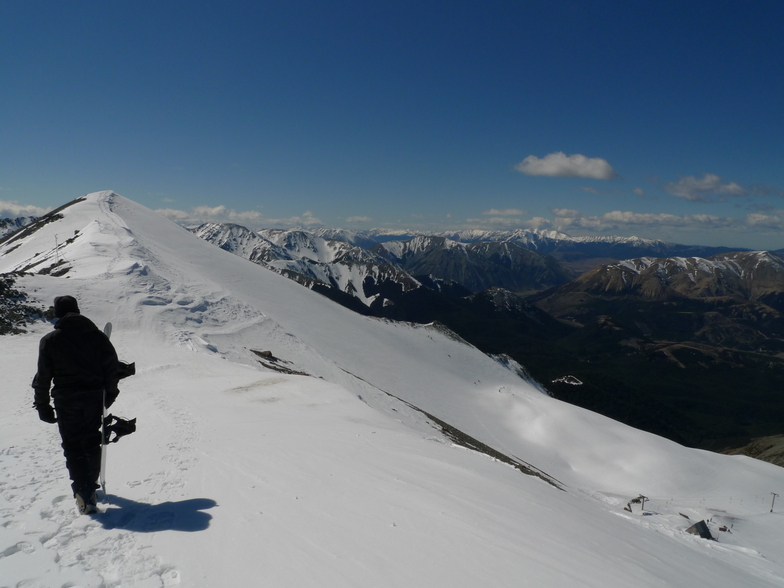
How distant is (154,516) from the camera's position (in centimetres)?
566

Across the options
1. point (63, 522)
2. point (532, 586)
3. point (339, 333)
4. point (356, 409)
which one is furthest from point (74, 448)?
point (339, 333)

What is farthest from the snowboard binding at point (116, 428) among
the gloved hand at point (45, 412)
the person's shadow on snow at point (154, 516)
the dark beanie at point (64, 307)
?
the dark beanie at point (64, 307)

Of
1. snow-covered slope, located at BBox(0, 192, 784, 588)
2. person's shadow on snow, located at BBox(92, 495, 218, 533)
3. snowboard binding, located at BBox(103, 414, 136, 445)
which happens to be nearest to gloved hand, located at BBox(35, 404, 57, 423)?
snowboard binding, located at BBox(103, 414, 136, 445)

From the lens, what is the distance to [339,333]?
5769 cm

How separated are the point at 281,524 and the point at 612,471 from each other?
2223 inches

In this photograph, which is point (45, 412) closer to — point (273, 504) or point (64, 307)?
point (64, 307)

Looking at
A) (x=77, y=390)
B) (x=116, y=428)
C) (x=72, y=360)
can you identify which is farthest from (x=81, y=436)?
(x=72, y=360)

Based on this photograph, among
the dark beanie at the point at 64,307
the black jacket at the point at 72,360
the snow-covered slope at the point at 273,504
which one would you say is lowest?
the snow-covered slope at the point at 273,504

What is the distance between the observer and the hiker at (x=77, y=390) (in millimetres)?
5512

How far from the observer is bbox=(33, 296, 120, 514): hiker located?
5.51 metres

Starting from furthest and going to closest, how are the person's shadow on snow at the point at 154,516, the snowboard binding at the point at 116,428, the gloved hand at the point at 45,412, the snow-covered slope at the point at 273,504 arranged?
the snowboard binding at the point at 116,428
the gloved hand at the point at 45,412
the person's shadow on snow at the point at 154,516
the snow-covered slope at the point at 273,504

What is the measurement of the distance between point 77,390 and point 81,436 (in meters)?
0.69

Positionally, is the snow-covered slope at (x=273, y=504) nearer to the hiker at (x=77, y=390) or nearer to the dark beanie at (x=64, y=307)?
the hiker at (x=77, y=390)

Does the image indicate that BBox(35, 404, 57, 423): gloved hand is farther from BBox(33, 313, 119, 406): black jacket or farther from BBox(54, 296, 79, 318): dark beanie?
BBox(54, 296, 79, 318): dark beanie
